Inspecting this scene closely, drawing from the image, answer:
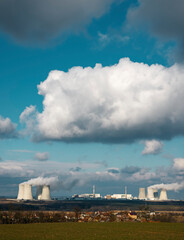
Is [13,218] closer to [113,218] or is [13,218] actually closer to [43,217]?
[43,217]

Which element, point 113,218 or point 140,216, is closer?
point 113,218

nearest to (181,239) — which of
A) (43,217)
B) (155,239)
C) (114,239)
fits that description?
(155,239)

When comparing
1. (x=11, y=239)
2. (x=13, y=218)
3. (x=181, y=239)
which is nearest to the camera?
(x=11, y=239)

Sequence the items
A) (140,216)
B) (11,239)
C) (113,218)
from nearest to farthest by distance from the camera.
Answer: (11,239) < (113,218) < (140,216)

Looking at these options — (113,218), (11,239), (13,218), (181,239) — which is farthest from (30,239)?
(113,218)

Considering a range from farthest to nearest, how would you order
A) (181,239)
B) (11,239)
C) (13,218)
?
(13,218) < (181,239) < (11,239)

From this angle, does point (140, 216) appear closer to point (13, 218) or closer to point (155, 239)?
point (13, 218)

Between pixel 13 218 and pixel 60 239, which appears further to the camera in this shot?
pixel 13 218

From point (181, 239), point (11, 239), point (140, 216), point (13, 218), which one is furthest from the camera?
point (140, 216)
